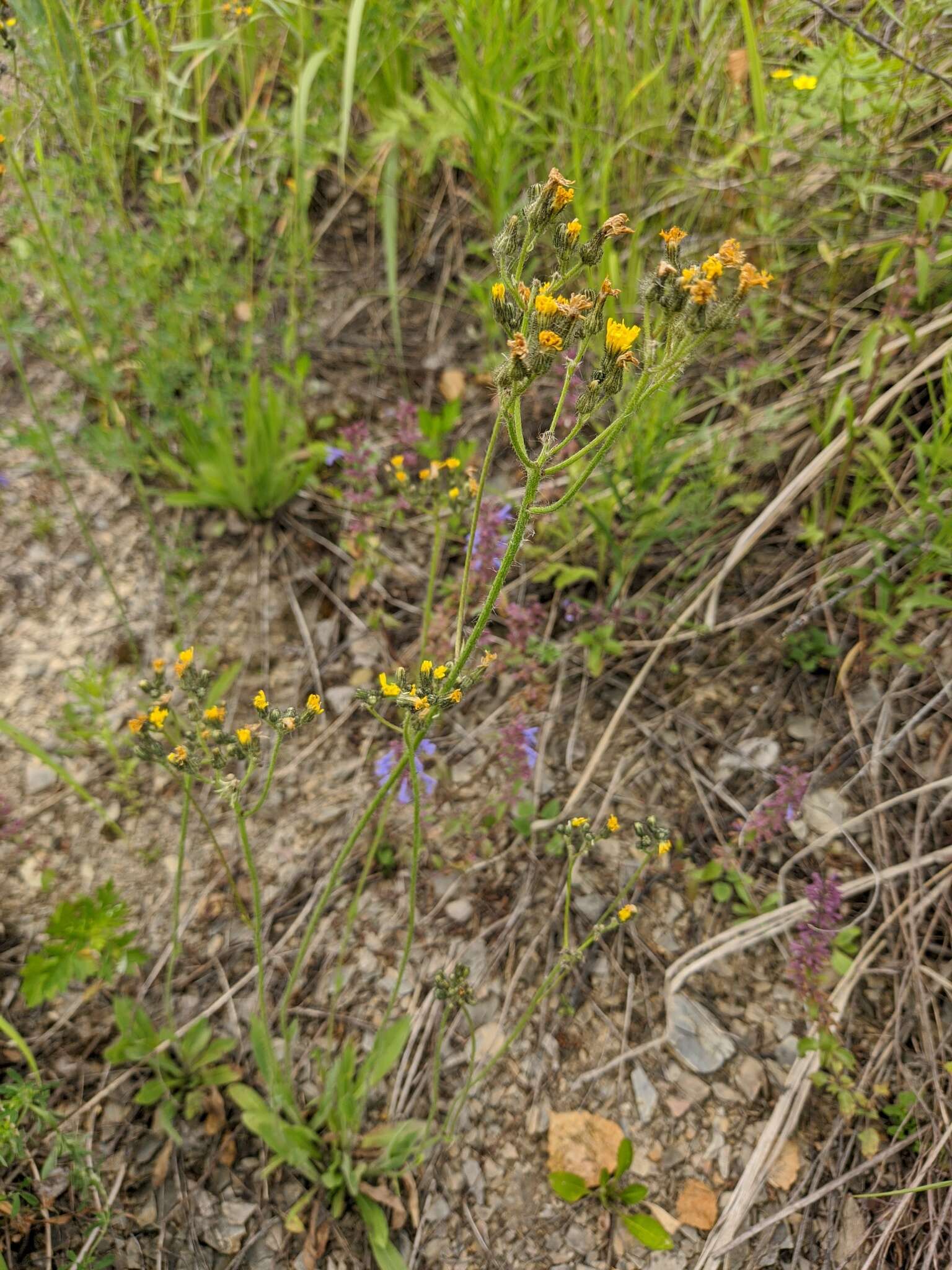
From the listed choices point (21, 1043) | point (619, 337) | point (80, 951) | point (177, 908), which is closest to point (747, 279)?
point (619, 337)

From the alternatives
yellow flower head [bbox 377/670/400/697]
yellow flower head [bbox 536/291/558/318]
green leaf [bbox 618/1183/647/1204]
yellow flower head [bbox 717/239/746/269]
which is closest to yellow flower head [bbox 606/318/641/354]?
yellow flower head [bbox 536/291/558/318]

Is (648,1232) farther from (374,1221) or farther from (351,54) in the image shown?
(351,54)

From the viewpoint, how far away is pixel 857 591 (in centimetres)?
253

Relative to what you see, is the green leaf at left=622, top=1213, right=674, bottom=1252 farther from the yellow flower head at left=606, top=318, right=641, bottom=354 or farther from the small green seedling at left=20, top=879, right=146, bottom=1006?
the yellow flower head at left=606, top=318, right=641, bottom=354

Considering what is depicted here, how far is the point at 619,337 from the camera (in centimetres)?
133

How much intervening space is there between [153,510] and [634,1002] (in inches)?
97.5

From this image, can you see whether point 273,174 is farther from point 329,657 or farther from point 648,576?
point 648,576

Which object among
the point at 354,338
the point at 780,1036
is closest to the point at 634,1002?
the point at 780,1036

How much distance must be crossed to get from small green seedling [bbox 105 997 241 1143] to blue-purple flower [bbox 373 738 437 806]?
788 mm

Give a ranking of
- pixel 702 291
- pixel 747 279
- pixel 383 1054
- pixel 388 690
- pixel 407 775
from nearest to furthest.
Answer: pixel 702 291 → pixel 747 279 → pixel 388 690 → pixel 383 1054 → pixel 407 775

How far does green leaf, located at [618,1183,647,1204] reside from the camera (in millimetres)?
1863

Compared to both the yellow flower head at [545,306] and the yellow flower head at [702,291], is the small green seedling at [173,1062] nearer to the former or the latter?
the yellow flower head at [545,306]

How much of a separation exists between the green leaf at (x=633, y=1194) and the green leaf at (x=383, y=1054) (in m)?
0.62

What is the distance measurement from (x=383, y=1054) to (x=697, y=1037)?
823mm
